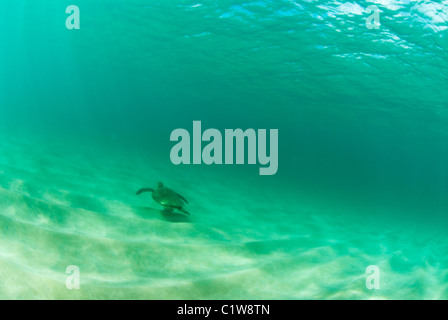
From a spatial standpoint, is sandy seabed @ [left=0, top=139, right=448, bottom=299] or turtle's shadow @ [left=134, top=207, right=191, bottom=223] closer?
sandy seabed @ [left=0, top=139, right=448, bottom=299]

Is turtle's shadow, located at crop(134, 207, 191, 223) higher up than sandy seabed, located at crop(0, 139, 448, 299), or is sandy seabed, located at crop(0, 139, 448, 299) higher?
turtle's shadow, located at crop(134, 207, 191, 223)

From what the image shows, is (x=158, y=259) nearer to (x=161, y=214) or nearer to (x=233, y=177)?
(x=161, y=214)

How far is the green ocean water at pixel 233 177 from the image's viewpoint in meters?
3.32

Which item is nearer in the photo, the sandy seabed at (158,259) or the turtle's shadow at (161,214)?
the sandy seabed at (158,259)

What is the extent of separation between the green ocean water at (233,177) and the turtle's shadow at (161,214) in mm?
43

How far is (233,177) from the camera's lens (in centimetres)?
2080

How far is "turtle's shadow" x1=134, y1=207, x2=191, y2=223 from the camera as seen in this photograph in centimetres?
534

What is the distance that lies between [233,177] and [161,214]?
15.3m

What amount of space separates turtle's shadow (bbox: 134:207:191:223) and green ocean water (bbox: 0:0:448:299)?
0.04 meters

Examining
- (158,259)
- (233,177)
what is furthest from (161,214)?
(233,177)

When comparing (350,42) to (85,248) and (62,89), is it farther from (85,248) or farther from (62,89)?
(62,89)

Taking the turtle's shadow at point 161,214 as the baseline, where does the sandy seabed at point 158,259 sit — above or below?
below
